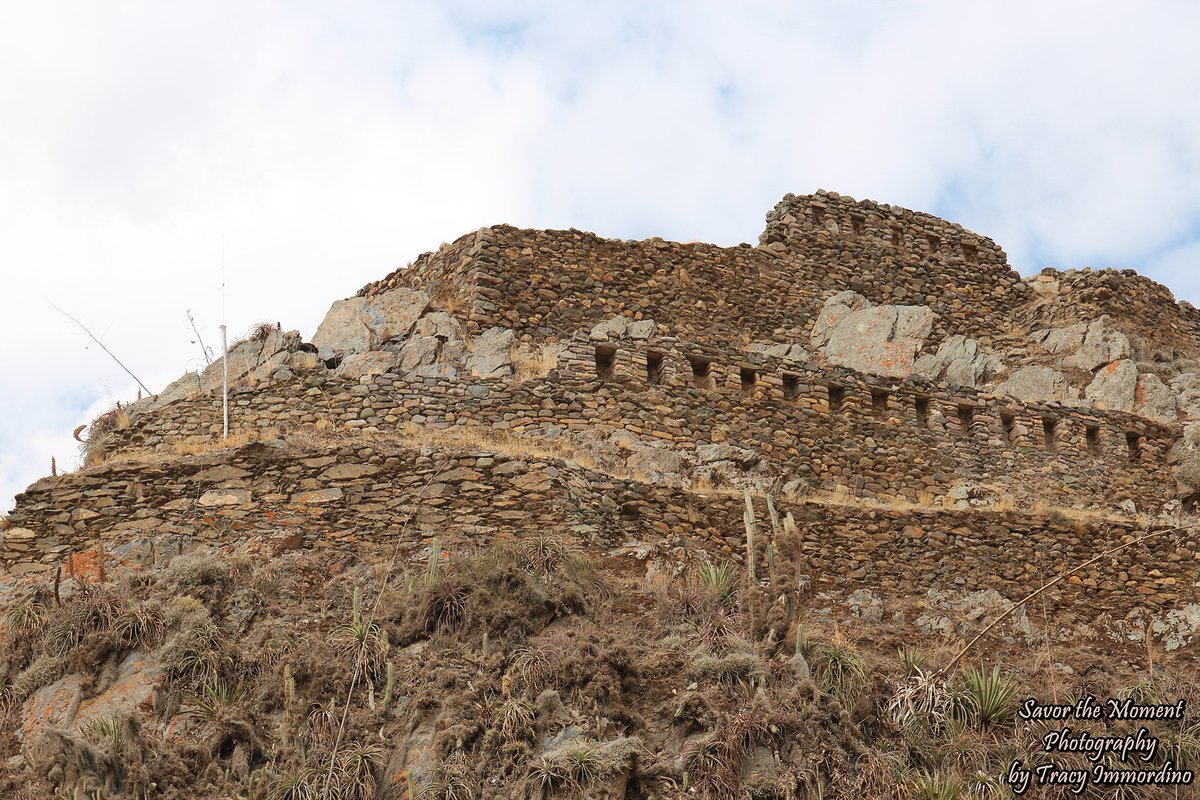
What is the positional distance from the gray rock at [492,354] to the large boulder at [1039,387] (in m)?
9.38

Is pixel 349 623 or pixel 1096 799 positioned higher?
pixel 349 623

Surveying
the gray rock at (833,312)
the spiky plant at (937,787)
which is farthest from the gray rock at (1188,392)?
the spiky plant at (937,787)

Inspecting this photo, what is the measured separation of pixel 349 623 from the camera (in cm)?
1518

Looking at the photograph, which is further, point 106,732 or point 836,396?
point 836,396

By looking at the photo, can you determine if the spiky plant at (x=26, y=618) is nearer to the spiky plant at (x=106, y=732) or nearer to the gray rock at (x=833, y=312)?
the spiky plant at (x=106, y=732)

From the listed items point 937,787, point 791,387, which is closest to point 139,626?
point 937,787

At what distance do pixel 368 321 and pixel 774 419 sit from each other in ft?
23.0

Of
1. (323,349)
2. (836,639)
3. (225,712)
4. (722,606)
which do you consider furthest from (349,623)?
(323,349)

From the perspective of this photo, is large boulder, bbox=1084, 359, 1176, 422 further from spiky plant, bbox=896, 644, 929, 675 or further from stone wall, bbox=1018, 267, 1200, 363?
spiky plant, bbox=896, 644, 929, 675

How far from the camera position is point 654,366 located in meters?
22.6

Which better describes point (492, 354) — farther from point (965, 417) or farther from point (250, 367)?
point (965, 417)

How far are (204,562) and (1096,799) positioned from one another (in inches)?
385

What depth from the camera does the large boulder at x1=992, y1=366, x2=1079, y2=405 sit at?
26641mm

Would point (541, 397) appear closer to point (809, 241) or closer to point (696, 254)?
point (696, 254)
